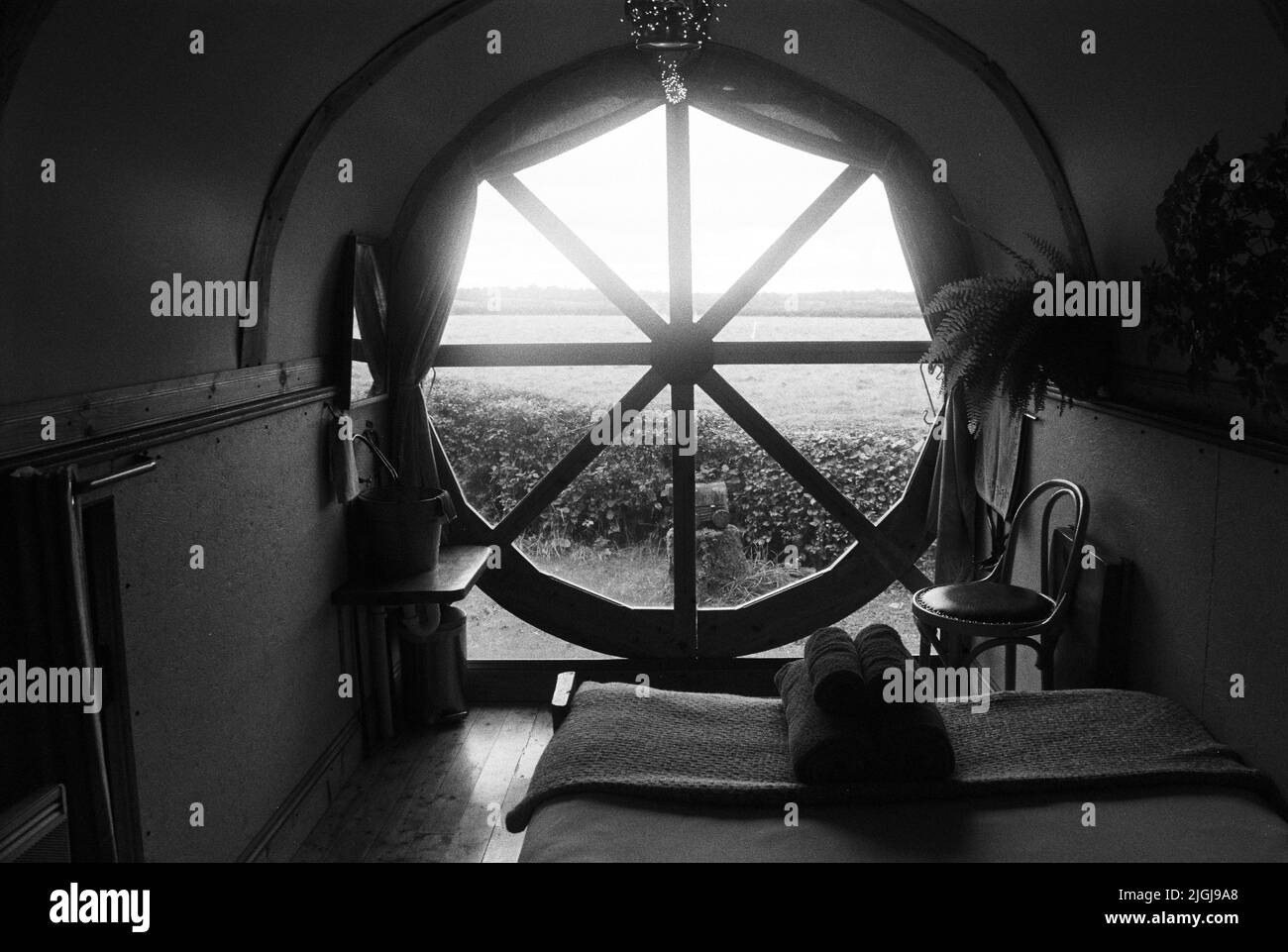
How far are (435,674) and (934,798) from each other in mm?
2967

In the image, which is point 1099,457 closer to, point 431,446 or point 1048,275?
point 1048,275

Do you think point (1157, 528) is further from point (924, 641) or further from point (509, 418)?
point (509, 418)

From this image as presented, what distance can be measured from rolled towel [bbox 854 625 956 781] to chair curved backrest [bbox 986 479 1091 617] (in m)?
1.23

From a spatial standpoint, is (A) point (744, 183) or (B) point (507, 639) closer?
(A) point (744, 183)

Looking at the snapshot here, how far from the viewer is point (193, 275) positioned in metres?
3.14

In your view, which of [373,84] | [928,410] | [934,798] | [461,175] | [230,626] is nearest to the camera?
[934,798]

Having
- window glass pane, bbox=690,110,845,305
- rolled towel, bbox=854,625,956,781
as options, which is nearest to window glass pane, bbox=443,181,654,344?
window glass pane, bbox=690,110,845,305

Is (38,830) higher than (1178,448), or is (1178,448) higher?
(1178,448)

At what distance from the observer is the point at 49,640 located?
2.38 meters

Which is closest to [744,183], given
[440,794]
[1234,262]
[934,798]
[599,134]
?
[599,134]

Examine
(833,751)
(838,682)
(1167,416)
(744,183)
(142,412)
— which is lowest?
(833,751)

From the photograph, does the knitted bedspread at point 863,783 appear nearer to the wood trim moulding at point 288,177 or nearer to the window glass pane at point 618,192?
the wood trim moulding at point 288,177
